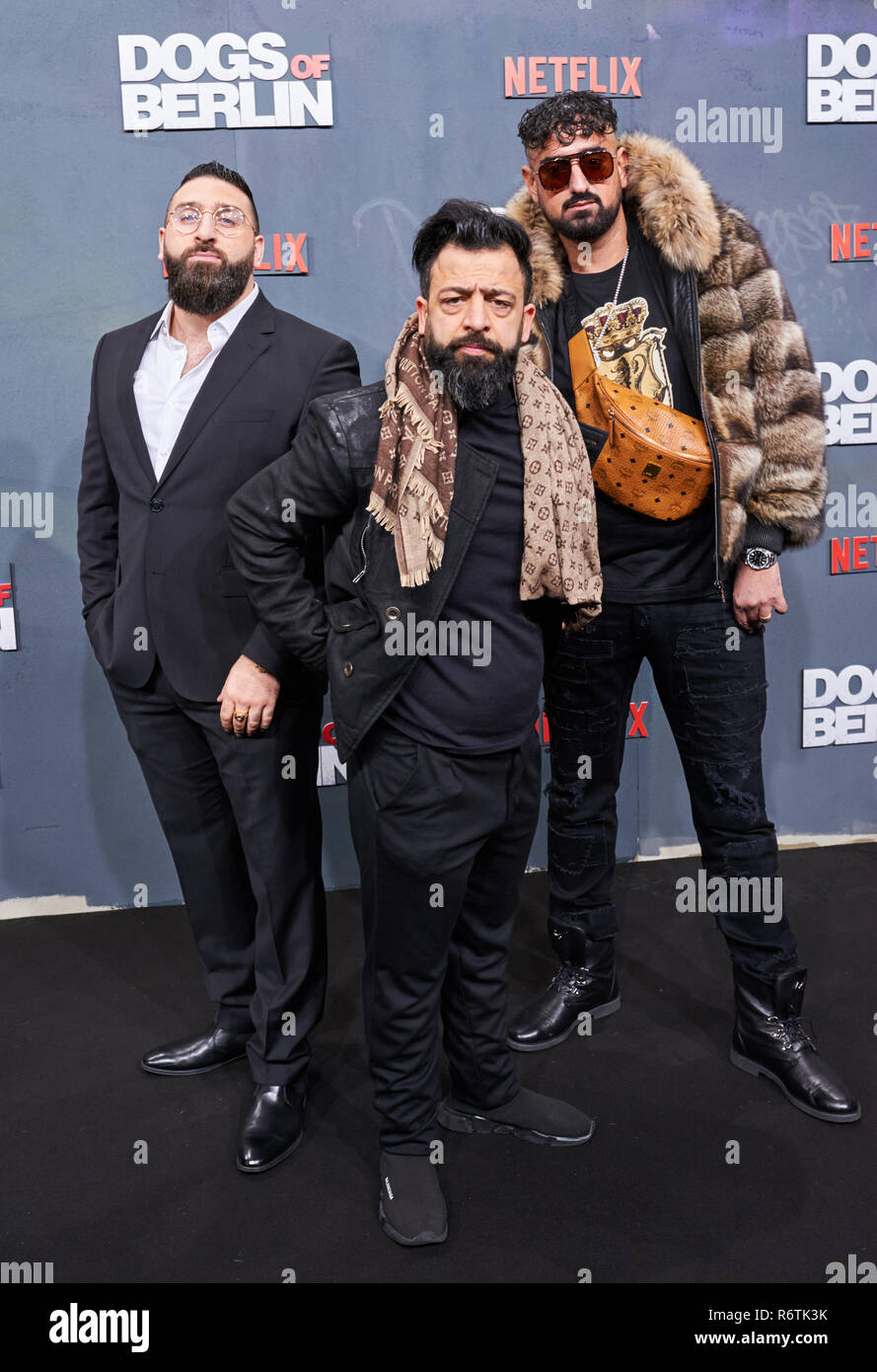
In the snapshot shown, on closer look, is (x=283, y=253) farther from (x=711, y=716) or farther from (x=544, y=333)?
(x=711, y=716)

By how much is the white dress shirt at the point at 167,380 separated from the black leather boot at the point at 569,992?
5.01 feet

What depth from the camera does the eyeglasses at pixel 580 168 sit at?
2326 mm

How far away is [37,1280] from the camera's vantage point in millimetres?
2090

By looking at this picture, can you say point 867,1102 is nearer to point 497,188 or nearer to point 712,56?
point 497,188

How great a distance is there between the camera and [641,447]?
7.68 feet

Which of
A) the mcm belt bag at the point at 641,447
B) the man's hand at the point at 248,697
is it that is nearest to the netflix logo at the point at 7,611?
the man's hand at the point at 248,697

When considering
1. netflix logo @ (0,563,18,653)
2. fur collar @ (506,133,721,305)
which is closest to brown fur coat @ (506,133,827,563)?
fur collar @ (506,133,721,305)

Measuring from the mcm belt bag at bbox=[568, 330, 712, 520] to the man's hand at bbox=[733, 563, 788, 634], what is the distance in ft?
0.64

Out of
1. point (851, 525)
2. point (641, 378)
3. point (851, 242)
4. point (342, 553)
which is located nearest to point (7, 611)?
point (342, 553)

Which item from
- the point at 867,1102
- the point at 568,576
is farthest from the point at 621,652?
the point at 867,1102

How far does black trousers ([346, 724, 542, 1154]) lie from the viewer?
2.07 m

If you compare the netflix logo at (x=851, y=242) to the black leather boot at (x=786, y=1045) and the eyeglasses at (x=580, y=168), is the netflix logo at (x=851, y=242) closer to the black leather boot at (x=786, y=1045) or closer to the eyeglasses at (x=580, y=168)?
the eyeglasses at (x=580, y=168)

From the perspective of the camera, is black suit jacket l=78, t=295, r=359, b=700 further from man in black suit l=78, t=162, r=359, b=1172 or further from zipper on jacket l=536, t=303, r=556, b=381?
zipper on jacket l=536, t=303, r=556, b=381
